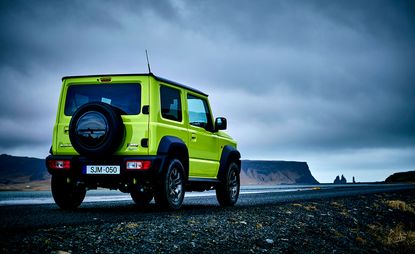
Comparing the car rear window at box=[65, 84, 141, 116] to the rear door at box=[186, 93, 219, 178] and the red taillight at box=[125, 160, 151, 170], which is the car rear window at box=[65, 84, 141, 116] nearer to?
the red taillight at box=[125, 160, 151, 170]

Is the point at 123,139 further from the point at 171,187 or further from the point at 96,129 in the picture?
the point at 171,187

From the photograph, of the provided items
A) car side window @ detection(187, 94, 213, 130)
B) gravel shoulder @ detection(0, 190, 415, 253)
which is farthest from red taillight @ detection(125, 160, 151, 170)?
car side window @ detection(187, 94, 213, 130)

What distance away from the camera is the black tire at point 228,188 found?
1037cm

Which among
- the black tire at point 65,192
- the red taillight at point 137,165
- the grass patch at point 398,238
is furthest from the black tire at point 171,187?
the grass patch at point 398,238

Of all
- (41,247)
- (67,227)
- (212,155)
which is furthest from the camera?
(212,155)

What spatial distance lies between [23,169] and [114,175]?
522 ft

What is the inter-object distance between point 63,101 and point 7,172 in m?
158

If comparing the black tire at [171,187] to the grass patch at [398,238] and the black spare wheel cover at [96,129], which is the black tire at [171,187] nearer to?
the black spare wheel cover at [96,129]

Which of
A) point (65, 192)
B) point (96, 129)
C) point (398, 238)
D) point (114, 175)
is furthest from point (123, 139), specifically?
point (398, 238)

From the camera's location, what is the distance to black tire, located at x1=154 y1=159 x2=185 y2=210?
26.2 feet

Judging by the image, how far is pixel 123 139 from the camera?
7816mm

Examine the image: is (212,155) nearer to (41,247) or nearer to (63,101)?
(63,101)

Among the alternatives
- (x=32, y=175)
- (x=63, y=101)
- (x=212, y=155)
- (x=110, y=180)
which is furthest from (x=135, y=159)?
(x=32, y=175)

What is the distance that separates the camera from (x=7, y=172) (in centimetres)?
15250
